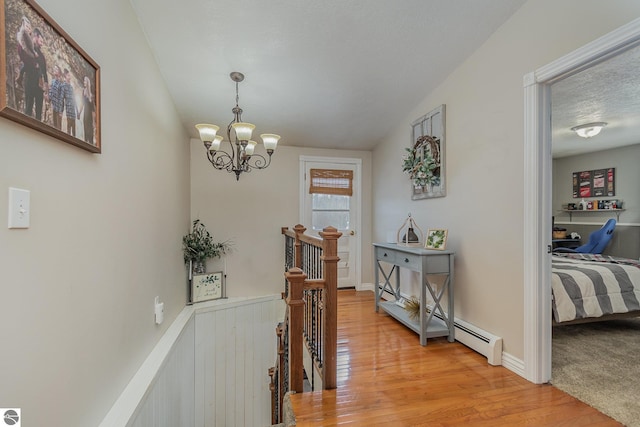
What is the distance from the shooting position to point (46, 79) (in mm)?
1041

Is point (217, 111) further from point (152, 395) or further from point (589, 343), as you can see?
point (589, 343)

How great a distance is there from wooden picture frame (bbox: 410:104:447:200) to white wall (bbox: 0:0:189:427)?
2.65 m

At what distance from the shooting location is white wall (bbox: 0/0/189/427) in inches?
37.0

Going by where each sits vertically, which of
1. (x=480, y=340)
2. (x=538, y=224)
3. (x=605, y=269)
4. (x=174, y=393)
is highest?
(x=538, y=224)

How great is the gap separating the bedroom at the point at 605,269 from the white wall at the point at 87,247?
110 inches

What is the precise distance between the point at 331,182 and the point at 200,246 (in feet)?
6.85

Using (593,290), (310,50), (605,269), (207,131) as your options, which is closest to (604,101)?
(605,269)

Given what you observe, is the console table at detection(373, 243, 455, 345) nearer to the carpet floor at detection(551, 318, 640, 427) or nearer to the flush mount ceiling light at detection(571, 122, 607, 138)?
the carpet floor at detection(551, 318, 640, 427)

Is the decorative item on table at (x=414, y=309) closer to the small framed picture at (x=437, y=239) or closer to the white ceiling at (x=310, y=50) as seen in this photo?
the small framed picture at (x=437, y=239)

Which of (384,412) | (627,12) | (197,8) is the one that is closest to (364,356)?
(384,412)

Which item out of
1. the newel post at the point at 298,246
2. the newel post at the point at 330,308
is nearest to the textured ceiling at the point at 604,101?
the newel post at the point at 330,308

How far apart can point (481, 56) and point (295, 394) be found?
303 centimetres

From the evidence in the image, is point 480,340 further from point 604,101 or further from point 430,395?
point 604,101

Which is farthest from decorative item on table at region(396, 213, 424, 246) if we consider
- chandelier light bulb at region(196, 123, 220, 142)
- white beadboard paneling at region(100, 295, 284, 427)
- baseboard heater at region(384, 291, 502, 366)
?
chandelier light bulb at region(196, 123, 220, 142)
